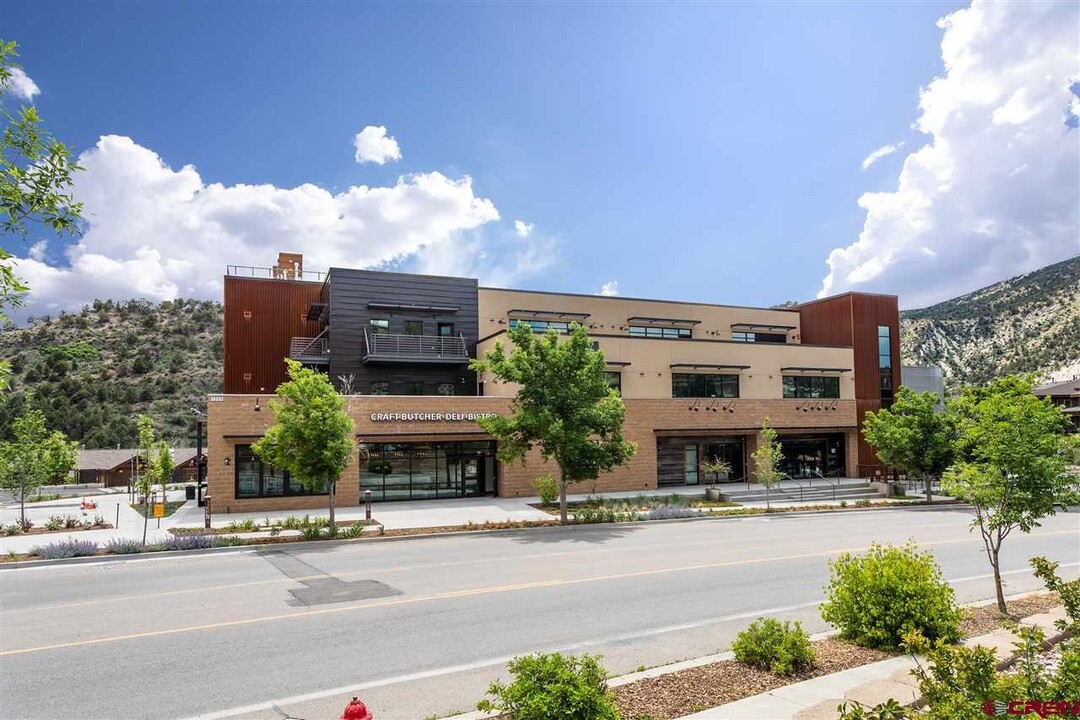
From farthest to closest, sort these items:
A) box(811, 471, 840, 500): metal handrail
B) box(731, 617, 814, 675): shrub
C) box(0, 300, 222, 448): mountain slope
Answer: box(0, 300, 222, 448): mountain slope → box(811, 471, 840, 500): metal handrail → box(731, 617, 814, 675): shrub

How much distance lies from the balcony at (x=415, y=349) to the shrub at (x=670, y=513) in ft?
48.6

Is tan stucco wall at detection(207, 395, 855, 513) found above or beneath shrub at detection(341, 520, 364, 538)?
above

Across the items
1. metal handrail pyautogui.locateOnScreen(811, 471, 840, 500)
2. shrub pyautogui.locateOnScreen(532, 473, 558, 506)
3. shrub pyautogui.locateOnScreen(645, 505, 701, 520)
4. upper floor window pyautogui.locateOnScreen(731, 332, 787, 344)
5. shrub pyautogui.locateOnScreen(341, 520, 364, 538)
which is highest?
upper floor window pyautogui.locateOnScreen(731, 332, 787, 344)

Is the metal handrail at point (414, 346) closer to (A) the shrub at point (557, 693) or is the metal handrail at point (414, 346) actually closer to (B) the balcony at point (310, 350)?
(B) the balcony at point (310, 350)

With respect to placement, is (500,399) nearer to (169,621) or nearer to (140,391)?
(169,621)

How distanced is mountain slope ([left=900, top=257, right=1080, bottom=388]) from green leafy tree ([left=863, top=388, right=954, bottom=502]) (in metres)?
70.4

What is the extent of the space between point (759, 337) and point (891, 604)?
38.4 metres

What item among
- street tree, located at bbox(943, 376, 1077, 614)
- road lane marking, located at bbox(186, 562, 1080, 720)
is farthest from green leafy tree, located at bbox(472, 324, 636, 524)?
street tree, located at bbox(943, 376, 1077, 614)

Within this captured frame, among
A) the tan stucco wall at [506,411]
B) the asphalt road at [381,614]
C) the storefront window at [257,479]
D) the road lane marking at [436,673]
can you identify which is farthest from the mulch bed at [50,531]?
the road lane marking at [436,673]

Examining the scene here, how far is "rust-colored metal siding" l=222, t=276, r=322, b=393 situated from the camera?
3706 centimetres

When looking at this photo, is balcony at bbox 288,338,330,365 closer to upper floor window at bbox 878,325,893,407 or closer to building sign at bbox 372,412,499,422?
building sign at bbox 372,412,499,422

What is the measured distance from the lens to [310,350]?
36.9 m

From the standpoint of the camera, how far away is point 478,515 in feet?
83.3

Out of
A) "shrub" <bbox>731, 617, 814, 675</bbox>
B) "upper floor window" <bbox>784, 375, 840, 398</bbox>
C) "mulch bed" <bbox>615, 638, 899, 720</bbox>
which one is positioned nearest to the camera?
"mulch bed" <bbox>615, 638, 899, 720</bbox>
